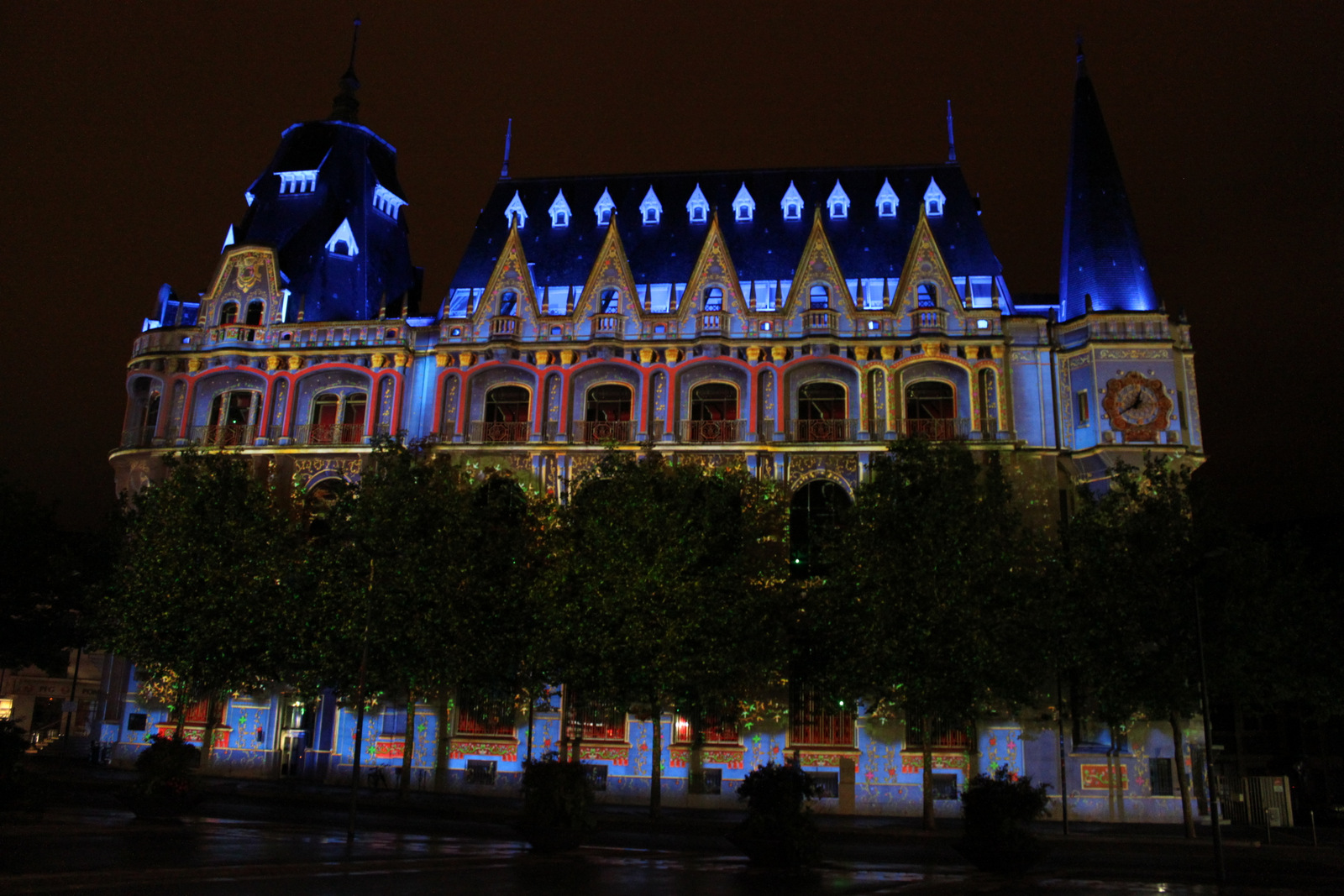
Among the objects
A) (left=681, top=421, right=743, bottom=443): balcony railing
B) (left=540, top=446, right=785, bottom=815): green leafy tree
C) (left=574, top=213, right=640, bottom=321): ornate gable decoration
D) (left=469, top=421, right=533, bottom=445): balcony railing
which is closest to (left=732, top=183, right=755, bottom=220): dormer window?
(left=574, top=213, right=640, bottom=321): ornate gable decoration

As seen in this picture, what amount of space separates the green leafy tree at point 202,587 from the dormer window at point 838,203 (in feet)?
111

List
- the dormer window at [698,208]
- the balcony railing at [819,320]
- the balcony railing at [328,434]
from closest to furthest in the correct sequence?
the balcony railing at [819,320] < the balcony railing at [328,434] < the dormer window at [698,208]

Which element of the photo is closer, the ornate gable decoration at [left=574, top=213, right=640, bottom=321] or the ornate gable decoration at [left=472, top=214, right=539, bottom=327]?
the ornate gable decoration at [left=574, top=213, right=640, bottom=321]

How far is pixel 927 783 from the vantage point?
4134 centimetres

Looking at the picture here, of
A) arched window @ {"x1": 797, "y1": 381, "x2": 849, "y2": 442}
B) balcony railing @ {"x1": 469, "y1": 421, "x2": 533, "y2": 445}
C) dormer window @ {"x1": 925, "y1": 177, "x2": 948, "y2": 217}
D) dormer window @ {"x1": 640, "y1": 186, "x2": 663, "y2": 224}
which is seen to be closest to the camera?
arched window @ {"x1": 797, "y1": 381, "x2": 849, "y2": 442}

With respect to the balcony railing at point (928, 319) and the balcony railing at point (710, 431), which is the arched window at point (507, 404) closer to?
the balcony railing at point (710, 431)

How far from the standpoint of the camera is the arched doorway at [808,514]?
5009cm

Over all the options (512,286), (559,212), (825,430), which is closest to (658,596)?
(825,430)

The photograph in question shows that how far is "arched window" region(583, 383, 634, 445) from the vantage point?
179 ft

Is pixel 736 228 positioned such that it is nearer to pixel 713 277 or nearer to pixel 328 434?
pixel 713 277

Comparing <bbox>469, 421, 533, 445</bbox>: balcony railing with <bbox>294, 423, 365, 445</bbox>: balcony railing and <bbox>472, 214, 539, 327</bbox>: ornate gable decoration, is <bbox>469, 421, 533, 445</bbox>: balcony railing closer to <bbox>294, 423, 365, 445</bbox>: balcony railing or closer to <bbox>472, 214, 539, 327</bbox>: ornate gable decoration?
<bbox>472, 214, 539, 327</bbox>: ornate gable decoration

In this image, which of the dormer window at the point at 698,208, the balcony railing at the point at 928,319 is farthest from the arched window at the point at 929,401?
the dormer window at the point at 698,208

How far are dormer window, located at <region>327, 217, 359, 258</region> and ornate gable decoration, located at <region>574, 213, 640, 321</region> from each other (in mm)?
15716

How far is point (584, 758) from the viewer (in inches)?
1975
